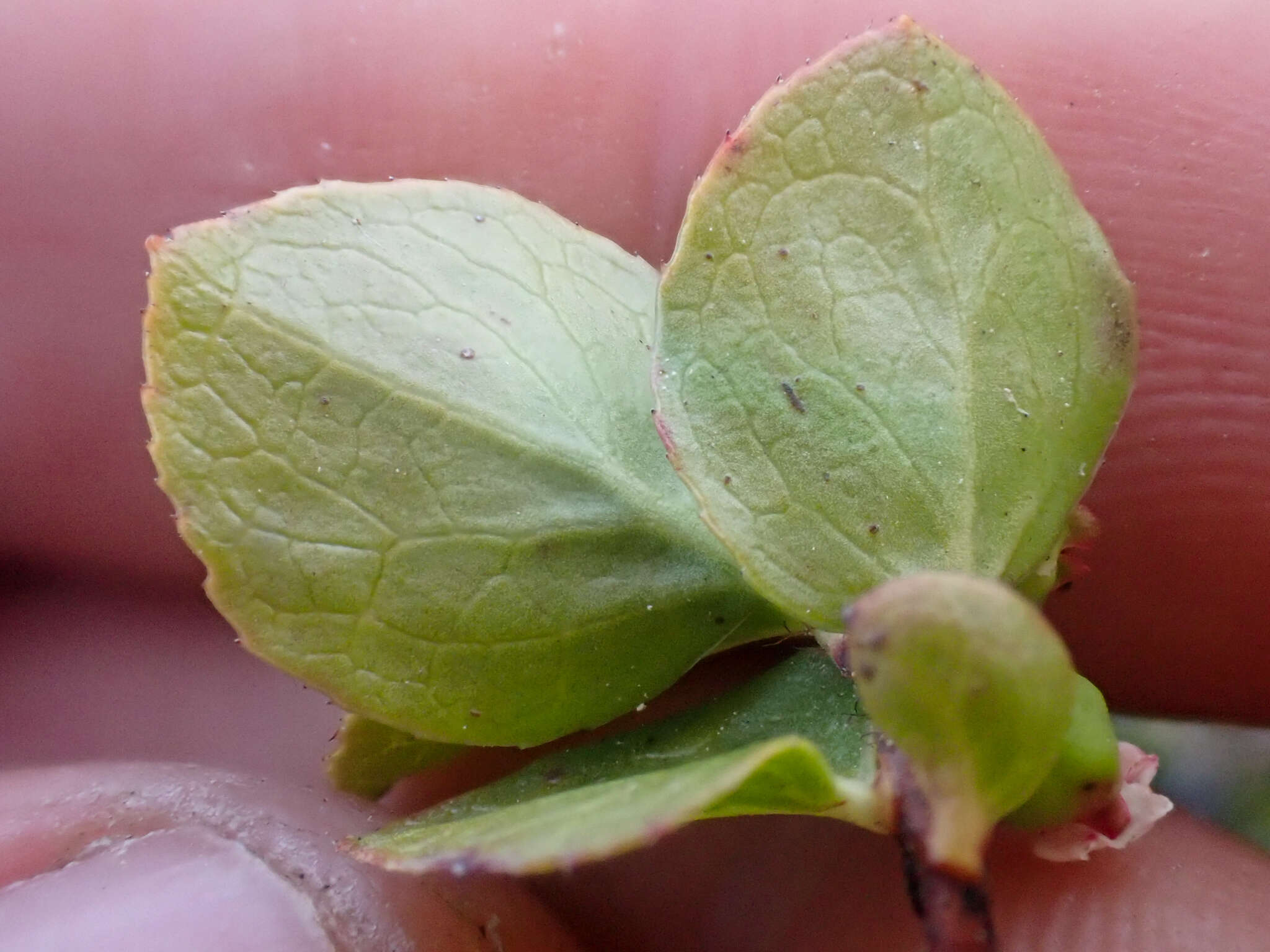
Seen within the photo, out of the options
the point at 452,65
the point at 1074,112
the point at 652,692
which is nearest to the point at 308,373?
the point at 652,692

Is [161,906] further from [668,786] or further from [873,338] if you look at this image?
[873,338]

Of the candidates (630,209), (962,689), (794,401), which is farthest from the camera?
(630,209)

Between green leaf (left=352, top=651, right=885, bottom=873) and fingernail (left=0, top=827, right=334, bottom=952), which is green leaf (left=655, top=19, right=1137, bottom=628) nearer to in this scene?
green leaf (left=352, top=651, right=885, bottom=873)

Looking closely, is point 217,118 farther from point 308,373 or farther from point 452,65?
point 308,373

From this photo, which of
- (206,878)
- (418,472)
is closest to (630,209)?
(418,472)

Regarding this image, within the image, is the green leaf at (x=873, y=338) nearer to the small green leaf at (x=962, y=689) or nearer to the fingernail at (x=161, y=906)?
the small green leaf at (x=962, y=689)
